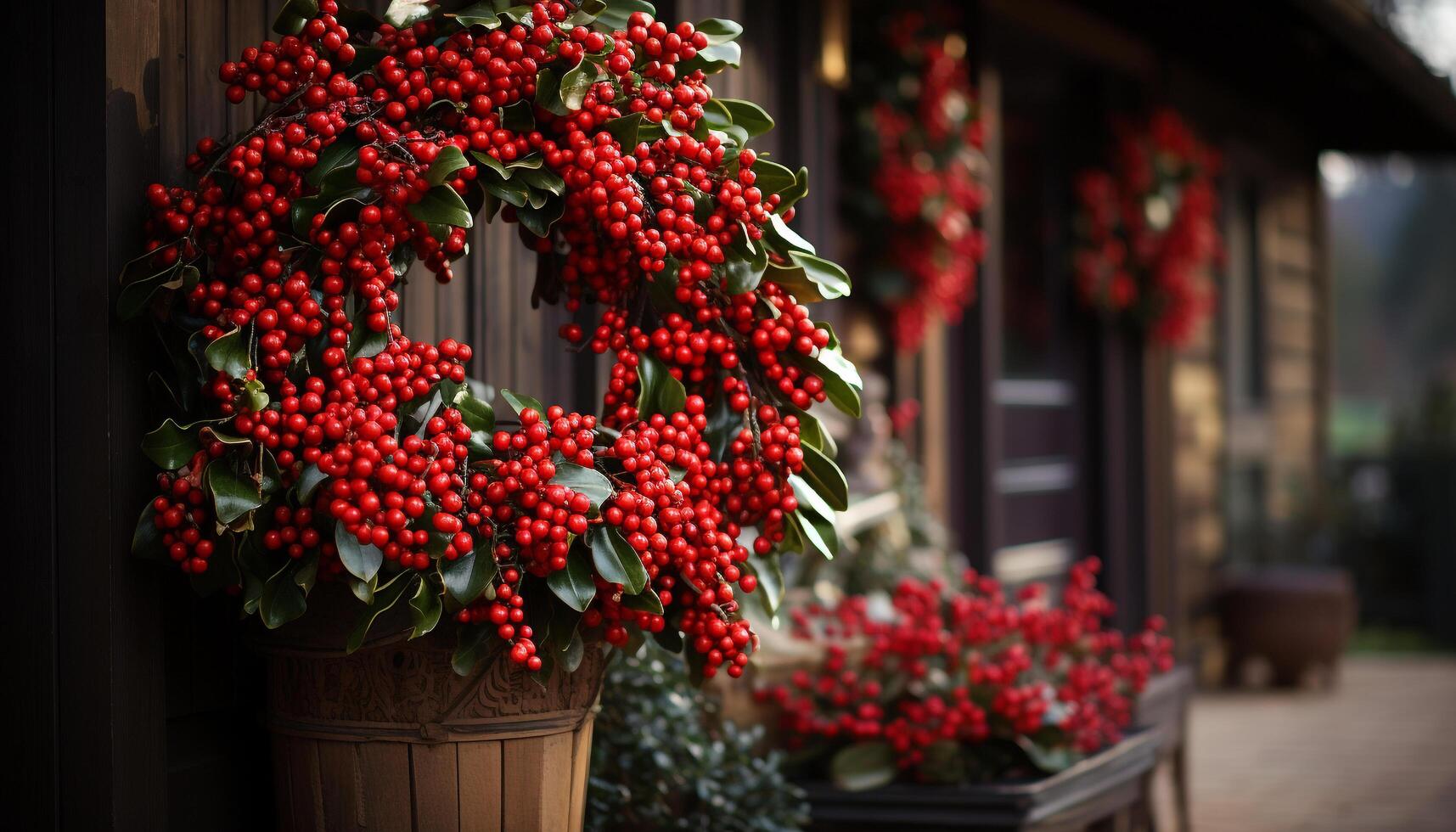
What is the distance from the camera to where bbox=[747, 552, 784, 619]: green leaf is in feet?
6.00

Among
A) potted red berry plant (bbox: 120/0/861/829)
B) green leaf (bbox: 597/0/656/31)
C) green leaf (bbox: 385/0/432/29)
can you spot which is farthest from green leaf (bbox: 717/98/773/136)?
green leaf (bbox: 385/0/432/29)

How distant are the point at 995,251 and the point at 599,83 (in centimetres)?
327

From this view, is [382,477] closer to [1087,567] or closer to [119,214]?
[119,214]

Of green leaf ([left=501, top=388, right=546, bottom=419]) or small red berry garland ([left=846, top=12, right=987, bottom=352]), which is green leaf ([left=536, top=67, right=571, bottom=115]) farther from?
small red berry garland ([left=846, top=12, right=987, bottom=352])

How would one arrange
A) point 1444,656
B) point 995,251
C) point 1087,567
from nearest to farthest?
point 1087,567
point 995,251
point 1444,656

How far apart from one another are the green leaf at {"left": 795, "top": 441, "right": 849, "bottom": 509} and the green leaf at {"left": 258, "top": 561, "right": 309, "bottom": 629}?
2.08ft

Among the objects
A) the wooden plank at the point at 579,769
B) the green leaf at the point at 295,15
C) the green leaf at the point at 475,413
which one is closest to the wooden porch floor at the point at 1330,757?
the wooden plank at the point at 579,769

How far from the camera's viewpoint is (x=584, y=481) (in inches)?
60.2

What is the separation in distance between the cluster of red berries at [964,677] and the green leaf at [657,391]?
3.15ft

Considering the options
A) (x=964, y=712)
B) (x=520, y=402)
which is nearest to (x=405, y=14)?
(x=520, y=402)

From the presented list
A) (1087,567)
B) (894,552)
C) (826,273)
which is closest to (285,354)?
(826,273)

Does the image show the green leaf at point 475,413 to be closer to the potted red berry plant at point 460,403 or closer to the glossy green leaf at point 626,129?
the potted red berry plant at point 460,403

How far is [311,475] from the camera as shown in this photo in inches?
57.2

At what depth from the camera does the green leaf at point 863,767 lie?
2396 millimetres
